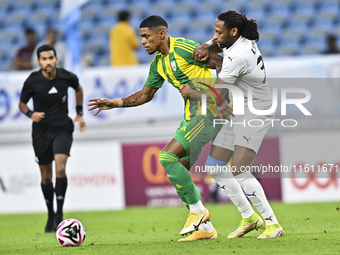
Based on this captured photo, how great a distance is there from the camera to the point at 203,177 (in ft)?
35.3

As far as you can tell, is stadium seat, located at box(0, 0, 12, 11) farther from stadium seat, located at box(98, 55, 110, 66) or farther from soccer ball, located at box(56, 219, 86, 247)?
soccer ball, located at box(56, 219, 86, 247)

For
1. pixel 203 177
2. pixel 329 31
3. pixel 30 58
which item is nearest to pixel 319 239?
pixel 203 177

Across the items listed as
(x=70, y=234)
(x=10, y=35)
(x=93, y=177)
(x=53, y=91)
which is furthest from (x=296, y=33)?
(x=70, y=234)

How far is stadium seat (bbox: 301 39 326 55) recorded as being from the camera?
516 inches

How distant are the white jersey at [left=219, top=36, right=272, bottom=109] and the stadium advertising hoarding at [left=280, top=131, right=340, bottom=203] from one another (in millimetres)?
4217

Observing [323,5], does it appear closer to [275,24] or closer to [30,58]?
[275,24]

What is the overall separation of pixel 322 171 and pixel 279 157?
3.06ft

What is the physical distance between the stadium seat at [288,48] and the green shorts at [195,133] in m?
7.80

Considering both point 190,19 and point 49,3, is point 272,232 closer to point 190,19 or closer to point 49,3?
point 190,19

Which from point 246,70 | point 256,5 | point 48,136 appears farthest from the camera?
point 256,5

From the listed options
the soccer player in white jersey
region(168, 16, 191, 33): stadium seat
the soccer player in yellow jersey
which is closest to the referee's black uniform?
the soccer player in yellow jersey

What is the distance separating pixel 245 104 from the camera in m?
5.73

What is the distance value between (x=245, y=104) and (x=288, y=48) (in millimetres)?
7947

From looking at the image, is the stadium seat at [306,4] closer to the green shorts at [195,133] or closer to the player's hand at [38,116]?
the player's hand at [38,116]
